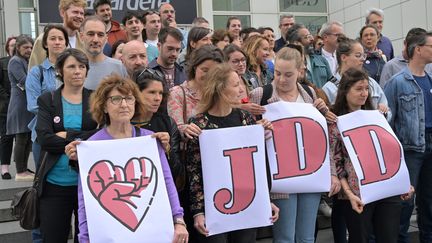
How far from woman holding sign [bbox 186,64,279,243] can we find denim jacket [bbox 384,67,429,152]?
199 cm

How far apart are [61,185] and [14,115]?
295cm

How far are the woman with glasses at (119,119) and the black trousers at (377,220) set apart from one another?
1.56 m

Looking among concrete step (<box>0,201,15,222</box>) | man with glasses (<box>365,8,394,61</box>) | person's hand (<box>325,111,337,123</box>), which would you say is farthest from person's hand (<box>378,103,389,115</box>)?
concrete step (<box>0,201,15,222</box>)

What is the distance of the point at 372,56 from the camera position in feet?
19.7

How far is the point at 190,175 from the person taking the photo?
11.2 ft

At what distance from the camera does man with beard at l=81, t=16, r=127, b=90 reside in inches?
168

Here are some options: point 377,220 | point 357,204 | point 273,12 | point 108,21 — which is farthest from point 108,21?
point 273,12

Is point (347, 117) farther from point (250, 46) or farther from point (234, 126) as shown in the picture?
point (250, 46)

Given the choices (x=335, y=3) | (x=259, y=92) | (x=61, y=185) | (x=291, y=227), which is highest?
(x=335, y=3)

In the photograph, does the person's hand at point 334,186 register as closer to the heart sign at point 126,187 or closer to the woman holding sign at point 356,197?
the woman holding sign at point 356,197

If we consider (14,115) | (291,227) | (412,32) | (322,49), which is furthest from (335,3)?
(291,227)

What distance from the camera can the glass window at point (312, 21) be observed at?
1598 cm

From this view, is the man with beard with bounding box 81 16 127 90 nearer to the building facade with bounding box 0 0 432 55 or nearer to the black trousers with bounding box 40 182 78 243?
the black trousers with bounding box 40 182 78 243

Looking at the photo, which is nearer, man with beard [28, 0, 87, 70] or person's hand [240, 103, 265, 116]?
person's hand [240, 103, 265, 116]
